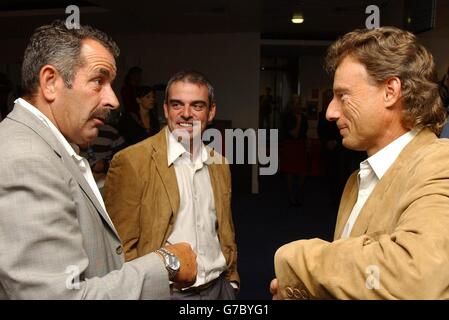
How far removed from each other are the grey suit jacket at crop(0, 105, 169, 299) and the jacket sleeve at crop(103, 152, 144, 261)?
0.86m

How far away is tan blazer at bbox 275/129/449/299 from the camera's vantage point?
890 millimetres

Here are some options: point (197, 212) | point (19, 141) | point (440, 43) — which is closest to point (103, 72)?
point (19, 141)

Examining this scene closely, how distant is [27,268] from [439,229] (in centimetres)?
89

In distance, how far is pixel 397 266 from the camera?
89 centimetres

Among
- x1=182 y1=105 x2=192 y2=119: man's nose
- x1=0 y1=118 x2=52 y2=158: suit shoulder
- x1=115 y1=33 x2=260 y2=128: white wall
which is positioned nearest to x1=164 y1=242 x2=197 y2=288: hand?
x1=0 y1=118 x2=52 y2=158: suit shoulder

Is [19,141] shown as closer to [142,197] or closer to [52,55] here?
[52,55]

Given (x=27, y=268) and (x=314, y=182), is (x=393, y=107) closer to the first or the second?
(x=27, y=268)

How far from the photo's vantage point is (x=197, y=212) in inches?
84.8

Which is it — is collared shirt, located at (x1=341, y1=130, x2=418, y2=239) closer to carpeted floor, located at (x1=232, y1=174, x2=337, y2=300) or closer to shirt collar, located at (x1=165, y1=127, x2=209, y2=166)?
shirt collar, located at (x1=165, y1=127, x2=209, y2=166)

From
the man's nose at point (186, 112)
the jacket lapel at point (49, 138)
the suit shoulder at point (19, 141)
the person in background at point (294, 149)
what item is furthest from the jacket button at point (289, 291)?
the person in background at point (294, 149)

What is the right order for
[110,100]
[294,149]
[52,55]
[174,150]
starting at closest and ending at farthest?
[52,55], [110,100], [174,150], [294,149]

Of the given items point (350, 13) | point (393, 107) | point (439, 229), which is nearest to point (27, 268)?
point (439, 229)

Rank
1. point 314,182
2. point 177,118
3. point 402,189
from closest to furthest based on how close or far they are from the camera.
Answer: point 402,189 → point 177,118 → point 314,182

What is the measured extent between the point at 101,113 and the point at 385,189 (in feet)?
2.85
